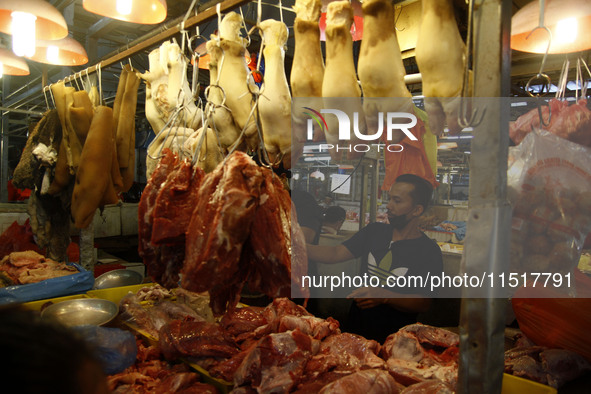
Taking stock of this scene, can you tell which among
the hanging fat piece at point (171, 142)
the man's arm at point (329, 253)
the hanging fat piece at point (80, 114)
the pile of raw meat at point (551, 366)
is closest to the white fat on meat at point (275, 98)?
the hanging fat piece at point (171, 142)

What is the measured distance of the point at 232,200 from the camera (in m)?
1.74

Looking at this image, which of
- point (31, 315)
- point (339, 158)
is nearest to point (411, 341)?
point (339, 158)

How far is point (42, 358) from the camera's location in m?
0.66

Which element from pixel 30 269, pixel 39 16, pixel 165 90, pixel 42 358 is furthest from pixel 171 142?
pixel 30 269

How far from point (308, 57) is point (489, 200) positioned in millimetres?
1250

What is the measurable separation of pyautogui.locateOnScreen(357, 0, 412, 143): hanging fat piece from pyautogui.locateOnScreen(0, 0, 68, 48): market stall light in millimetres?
2651

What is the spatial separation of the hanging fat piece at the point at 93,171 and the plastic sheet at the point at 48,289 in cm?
55

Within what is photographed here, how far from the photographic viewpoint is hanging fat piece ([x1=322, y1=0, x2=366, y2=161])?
6.15 feet

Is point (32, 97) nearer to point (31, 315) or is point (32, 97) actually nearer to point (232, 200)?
point (232, 200)

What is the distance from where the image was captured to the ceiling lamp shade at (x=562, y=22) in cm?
230

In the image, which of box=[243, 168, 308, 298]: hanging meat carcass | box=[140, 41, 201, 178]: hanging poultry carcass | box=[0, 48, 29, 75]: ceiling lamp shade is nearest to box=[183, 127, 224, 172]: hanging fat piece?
box=[140, 41, 201, 178]: hanging poultry carcass

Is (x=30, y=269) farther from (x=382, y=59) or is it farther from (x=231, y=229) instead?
(x=382, y=59)

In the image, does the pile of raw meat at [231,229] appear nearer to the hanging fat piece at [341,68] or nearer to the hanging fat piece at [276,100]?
the hanging fat piece at [276,100]

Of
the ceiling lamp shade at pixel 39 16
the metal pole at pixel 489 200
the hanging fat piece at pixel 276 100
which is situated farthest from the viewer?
the ceiling lamp shade at pixel 39 16
